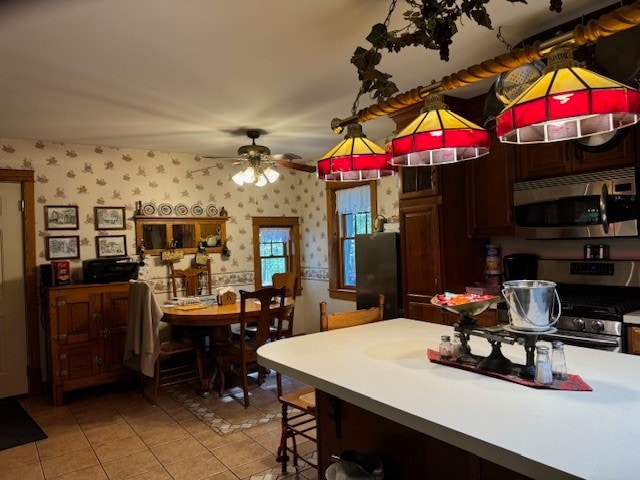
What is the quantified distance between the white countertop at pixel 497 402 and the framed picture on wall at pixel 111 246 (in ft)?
11.4

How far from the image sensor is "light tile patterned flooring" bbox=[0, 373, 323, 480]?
2812mm

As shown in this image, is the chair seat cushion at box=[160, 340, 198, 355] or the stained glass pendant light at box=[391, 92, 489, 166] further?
the chair seat cushion at box=[160, 340, 198, 355]

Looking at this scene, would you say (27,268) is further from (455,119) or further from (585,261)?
(585,261)

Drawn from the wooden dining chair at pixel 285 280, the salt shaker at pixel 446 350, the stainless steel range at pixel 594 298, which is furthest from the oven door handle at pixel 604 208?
the wooden dining chair at pixel 285 280

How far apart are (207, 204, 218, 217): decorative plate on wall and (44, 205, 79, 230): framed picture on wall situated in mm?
1460

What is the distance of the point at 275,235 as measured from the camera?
6281 mm

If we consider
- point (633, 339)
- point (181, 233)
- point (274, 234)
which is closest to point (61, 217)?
point (181, 233)

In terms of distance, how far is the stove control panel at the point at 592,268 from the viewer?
9.94 ft

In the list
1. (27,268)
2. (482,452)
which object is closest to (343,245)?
(27,268)

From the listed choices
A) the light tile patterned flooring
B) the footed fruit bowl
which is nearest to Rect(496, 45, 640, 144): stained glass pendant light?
the footed fruit bowl

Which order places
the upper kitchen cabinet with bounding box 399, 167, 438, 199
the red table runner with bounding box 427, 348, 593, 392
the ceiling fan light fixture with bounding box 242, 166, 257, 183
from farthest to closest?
the ceiling fan light fixture with bounding box 242, 166, 257, 183, the upper kitchen cabinet with bounding box 399, 167, 438, 199, the red table runner with bounding box 427, 348, 593, 392

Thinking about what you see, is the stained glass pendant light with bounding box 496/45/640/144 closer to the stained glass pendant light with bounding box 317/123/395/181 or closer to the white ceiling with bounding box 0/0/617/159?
the stained glass pendant light with bounding box 317/123/395/181

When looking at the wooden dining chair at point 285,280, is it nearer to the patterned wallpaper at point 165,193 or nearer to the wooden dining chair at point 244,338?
the patterned wallpaper at point 165,193

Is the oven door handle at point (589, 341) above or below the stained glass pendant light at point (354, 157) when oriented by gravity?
below
